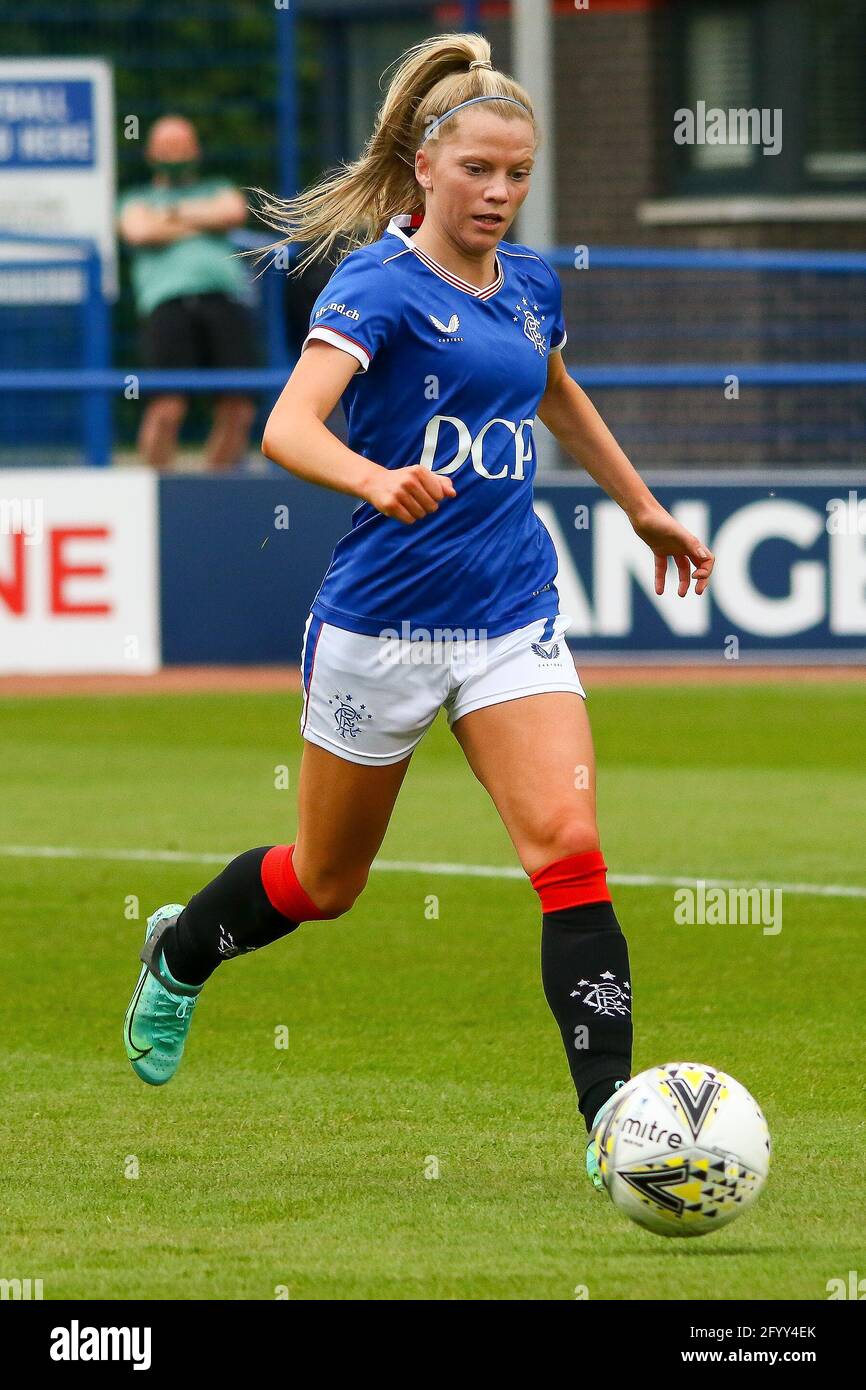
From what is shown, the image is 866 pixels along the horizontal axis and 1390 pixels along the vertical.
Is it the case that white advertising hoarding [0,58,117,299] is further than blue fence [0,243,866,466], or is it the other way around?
white advertising hoarding [0,58,117,299]

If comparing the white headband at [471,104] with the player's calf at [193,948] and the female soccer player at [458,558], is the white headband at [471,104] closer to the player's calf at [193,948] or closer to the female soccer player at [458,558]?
the female soccer player at [458,558]

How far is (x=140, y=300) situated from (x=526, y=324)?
11.9 meters

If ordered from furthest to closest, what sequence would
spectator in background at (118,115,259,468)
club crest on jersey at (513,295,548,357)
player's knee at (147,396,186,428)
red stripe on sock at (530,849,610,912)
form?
spectator in background at (118,115,259,468) → player's knee at (147,396,186,428) → club crest on jersey at (513,295,548,357) → red stripe on sock at (530,849,610,912)

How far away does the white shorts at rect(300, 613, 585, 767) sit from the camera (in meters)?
5.20

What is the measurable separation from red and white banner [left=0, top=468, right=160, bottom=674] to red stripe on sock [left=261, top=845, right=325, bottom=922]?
8914mm

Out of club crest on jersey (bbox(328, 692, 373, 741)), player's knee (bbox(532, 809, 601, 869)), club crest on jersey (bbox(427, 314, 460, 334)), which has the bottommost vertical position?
player's knee (bbox(532, 809, 601, 869))

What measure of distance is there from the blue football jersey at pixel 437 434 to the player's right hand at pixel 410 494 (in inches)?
20.2

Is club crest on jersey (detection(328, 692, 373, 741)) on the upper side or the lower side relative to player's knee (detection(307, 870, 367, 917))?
upper

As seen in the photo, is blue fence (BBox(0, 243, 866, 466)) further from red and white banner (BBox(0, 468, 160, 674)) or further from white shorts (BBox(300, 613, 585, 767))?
white shorts (BBox(300, 613, 585, 767))

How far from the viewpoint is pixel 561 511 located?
14.7 meters

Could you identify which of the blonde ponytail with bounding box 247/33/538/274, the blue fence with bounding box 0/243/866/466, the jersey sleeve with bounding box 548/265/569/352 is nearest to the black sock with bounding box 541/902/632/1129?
the jersey sleeve with bounding box 548/265/569/352

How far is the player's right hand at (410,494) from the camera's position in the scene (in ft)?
15.1

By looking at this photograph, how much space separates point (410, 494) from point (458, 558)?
0.59 metres

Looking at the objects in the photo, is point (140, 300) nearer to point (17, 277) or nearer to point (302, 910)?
point (17, 277)
